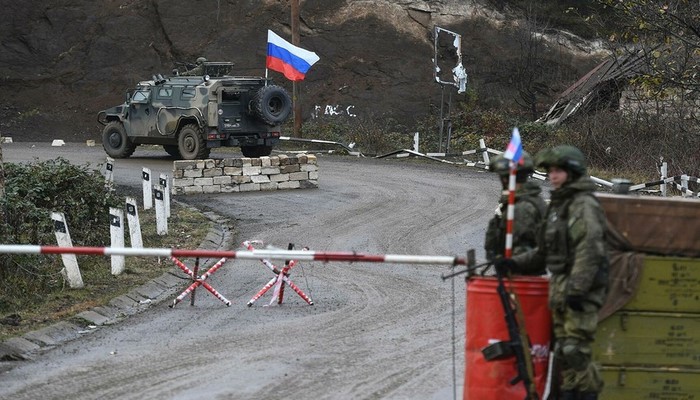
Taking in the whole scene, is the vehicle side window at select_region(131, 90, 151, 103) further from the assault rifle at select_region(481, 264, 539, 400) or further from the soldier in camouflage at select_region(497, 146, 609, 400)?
the assault rifle at select_region(481, 264, 539, 400)

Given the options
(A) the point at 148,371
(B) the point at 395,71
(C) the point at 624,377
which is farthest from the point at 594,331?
(B) the point at 395,71

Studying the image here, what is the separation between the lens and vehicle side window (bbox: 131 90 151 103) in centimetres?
2912

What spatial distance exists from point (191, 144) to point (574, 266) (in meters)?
21.8

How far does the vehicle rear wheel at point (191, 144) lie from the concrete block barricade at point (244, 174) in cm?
432

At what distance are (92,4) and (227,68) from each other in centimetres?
1496

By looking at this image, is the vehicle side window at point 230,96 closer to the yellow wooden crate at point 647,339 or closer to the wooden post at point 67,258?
the wooden post at point 67,258

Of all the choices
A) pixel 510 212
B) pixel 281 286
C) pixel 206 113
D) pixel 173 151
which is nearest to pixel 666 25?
pixel 281 286

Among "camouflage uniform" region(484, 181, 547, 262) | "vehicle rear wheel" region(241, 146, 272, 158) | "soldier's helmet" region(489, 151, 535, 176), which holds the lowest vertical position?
"vehicle rear wheel" region(241, 146, 272, 158)

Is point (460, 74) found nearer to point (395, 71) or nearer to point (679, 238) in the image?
point (395, 71)

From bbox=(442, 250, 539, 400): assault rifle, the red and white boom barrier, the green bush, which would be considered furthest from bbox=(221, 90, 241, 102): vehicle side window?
bbox=(442, 250, 539, 400): assault rifle

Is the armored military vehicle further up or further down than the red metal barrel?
further up

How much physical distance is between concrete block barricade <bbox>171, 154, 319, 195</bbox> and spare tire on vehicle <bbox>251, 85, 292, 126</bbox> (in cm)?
405

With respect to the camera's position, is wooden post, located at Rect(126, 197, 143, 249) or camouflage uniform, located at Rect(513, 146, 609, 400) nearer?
camouflage uniform, located at Rect(513, 146, 609, 400)

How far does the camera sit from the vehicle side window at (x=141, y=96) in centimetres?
2912
